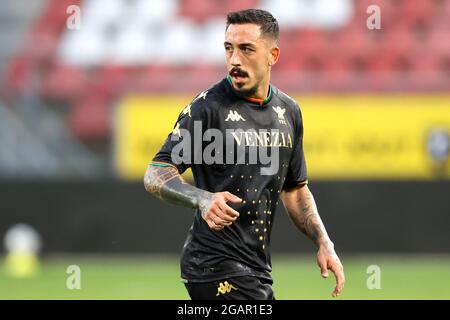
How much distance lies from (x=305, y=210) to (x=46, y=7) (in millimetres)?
13377

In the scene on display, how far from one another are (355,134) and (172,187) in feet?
31.7

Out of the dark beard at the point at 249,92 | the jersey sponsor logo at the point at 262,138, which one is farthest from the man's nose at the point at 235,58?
the jersey sponsor logo at the point at 262,138

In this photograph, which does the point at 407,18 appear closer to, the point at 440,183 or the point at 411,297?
the point at 440,183

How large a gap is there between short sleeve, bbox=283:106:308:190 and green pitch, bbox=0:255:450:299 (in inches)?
194

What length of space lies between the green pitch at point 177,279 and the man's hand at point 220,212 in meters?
5.83

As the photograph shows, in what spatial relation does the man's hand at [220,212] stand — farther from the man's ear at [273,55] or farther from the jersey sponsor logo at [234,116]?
the man's ear at [273,55]

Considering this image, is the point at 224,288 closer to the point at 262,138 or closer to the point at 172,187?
the point at 172,187

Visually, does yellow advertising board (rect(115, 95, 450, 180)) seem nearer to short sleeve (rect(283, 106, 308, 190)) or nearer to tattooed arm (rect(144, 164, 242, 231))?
short sleeve (rect(283, 106, 308, 190))

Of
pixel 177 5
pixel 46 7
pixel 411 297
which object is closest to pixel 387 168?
pixel 411 297

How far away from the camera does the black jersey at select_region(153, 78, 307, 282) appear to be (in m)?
5.22

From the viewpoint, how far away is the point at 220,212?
15.6 feet
